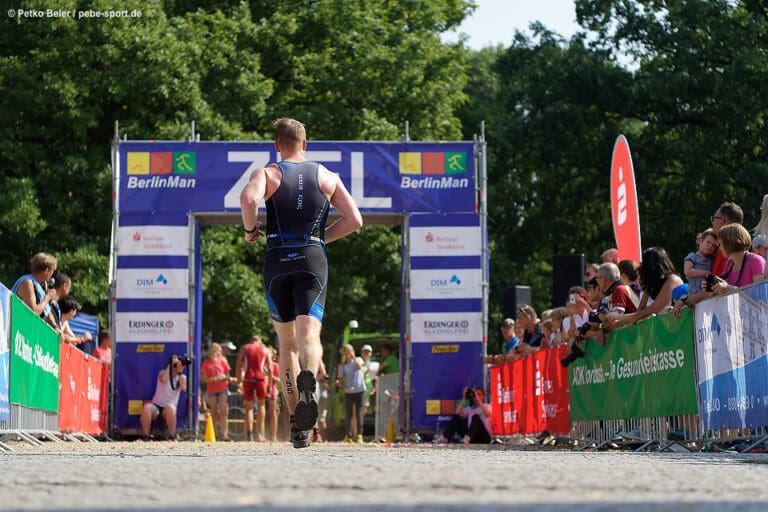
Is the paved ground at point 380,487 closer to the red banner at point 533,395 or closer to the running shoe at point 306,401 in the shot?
the running shoe at point 306,401

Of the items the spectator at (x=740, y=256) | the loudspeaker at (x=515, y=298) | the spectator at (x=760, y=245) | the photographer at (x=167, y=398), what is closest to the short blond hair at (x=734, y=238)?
the spectator at (x=740, y=256)

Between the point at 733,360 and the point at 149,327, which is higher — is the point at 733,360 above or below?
below

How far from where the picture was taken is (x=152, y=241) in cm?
1962

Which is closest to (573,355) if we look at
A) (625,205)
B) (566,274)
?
(625,205)

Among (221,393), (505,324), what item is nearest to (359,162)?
(505,324)

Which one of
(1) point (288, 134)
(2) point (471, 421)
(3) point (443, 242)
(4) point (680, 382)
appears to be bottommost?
(2) point (471, 421)

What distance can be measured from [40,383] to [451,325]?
7.59 meters

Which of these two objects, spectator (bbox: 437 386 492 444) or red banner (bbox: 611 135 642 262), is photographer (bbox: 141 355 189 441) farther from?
red banner (bbox: 611 135 642 262)

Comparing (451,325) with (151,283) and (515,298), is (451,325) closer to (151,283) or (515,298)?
(515,298)

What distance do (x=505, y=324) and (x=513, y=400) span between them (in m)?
1.68

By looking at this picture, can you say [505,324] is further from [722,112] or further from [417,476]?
[722,112]

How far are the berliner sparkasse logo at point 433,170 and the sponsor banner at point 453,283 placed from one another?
1.24 metres

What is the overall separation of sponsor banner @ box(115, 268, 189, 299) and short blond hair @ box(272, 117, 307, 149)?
10.2m

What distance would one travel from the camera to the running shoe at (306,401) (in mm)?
9023
